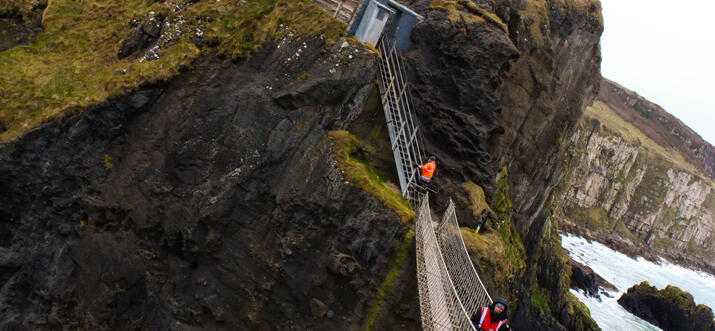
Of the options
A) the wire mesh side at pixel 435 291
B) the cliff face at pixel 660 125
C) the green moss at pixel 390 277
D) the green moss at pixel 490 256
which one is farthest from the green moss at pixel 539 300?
the cliff face at pixel 660 125

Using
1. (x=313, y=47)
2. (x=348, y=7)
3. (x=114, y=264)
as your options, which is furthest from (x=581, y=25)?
(x=114, y=264)

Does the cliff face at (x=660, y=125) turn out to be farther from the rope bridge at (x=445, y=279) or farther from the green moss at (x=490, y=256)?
the rope bridge at (x=445, y=279)

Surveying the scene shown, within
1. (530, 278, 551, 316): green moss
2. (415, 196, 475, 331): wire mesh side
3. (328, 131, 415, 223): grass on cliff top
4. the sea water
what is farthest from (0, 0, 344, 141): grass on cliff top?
the sea water

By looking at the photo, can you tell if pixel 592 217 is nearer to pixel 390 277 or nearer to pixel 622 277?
pixel 622 277

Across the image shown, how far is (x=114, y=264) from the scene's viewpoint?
13.0m

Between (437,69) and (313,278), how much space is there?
29.6 ft

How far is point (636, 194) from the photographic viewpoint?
114 meters

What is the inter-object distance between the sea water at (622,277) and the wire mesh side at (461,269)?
34.4m

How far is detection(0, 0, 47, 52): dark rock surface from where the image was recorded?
15.9 metres

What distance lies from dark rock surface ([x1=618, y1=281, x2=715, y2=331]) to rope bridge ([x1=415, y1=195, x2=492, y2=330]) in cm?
4470

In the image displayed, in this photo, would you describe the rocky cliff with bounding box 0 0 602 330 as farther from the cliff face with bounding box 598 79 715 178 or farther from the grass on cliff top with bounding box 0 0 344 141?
the cliff face with bounding box 598 79 715 178

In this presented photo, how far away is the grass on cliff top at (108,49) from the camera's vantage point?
1325 cm

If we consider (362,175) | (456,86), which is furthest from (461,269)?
(456,86)

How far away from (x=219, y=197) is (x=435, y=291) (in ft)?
22.8
